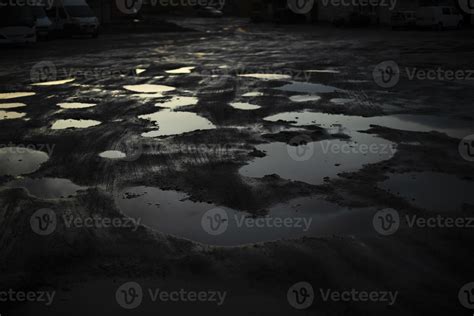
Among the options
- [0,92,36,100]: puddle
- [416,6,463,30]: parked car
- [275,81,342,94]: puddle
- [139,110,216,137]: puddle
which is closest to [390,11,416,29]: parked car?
[416,6,463,30]: parked car

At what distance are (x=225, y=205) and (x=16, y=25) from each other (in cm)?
2074

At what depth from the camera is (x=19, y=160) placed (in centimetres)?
664

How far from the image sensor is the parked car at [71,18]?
29.0 metres

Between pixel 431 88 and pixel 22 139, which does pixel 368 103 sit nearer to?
pixel 431 88

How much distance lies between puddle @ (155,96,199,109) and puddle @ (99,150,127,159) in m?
3.10

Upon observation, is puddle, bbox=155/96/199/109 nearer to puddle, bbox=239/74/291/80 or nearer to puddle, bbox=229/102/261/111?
A: puddle, bbox=229/102/261/111

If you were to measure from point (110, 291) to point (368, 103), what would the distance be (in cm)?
770

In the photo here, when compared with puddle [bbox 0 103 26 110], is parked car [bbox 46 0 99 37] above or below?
above

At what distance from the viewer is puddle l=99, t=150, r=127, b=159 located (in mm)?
6688

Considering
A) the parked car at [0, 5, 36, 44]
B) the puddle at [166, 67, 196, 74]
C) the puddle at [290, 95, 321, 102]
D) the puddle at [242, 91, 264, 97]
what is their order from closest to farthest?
the puddle at [290, 95, 321, 102] → the puddle at [242, 91, 264, 97] → the puddle at [166, 67, 196, 74] → the parked car at [0, 5, 36, 44]

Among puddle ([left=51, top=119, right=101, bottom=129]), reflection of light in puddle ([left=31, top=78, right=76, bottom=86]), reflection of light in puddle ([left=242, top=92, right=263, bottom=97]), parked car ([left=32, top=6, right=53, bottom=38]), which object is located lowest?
puddle ([left=51, top=119, right=101, bottom=129])

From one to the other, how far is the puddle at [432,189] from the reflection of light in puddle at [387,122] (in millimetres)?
2142

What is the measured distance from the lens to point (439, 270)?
12.6 ft

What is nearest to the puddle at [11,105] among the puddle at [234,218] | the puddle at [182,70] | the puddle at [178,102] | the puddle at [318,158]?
the puddle at [178,102]
